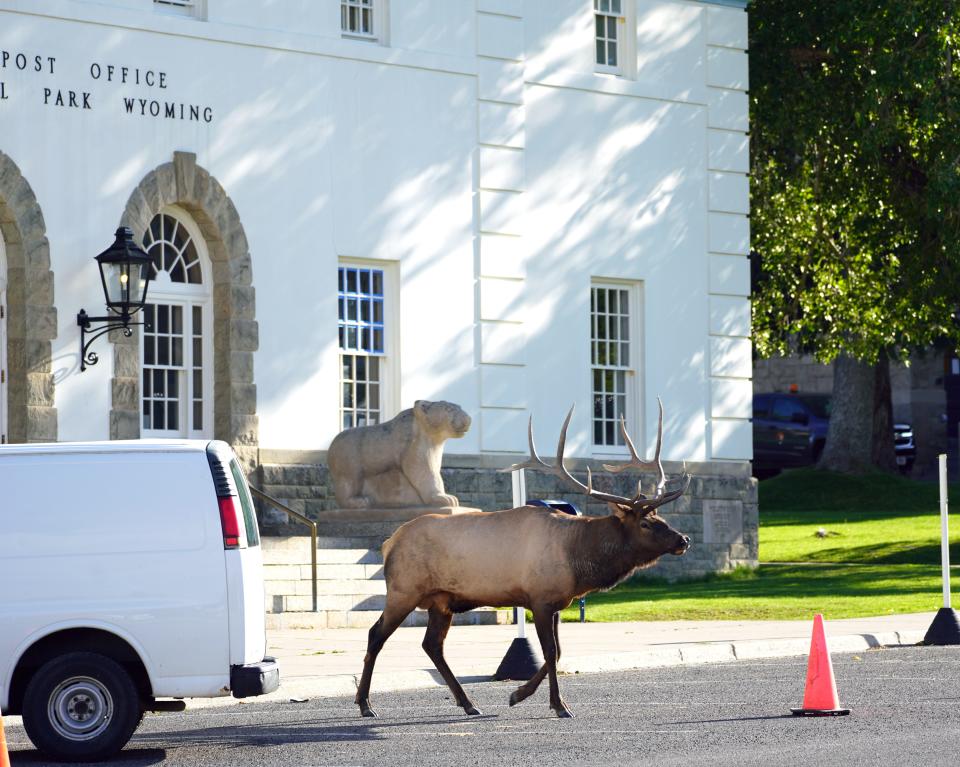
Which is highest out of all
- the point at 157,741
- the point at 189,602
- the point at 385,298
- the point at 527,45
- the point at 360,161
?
the point at 527,45

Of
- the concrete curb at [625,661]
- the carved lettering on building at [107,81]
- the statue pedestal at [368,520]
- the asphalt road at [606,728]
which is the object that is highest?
the carved lettering on building at [107,81]

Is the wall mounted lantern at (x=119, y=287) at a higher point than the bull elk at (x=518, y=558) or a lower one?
higher

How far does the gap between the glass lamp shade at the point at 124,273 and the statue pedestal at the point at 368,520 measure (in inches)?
131

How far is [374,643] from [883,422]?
29402mm

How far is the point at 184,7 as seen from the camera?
2217 centimetres

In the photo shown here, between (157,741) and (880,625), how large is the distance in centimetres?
861

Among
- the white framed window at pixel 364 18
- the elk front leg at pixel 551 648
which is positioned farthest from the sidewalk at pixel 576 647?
the white framed window at pixel 364 18

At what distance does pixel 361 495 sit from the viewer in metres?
22.1

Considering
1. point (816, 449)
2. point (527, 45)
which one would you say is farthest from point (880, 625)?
point (816, 449)

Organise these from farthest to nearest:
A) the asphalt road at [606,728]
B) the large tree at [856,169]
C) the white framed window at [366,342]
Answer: the large tree at [856,169], the white framed window at [366,342], the asphalt road at [606,728]

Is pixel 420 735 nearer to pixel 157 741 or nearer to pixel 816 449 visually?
pixel 157 741

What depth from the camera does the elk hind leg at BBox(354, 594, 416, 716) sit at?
41.2 ft

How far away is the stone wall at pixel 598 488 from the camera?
22.4m

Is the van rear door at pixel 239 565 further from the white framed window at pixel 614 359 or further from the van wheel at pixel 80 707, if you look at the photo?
the white framed window at pixel 614 359
